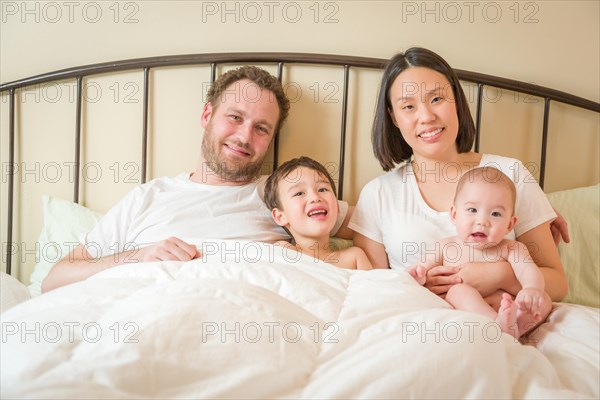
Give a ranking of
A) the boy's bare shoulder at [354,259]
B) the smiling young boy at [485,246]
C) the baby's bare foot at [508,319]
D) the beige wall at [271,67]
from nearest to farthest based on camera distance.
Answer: the baby's bare foot at [508,319] → the smiling young boy at [485,246] → the boy's bare shoulder at [354,259] → the beige wall at [271,67]

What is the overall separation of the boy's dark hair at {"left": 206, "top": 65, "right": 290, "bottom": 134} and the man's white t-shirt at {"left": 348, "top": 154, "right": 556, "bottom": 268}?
1.38 ft

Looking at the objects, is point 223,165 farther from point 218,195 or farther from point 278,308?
point 278,308

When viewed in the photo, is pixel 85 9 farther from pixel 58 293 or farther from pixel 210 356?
pixel 210 356

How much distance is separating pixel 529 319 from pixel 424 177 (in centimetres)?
53

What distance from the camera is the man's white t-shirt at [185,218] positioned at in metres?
1.34

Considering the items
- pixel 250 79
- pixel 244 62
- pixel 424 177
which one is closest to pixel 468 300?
pixel 424 177

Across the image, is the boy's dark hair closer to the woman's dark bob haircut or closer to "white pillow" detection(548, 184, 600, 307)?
the woman's dark bob haircut

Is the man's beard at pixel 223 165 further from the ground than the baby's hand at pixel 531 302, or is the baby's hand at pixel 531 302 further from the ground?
the man's beard at pixel 223 165

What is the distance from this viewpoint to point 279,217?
53.1 inches

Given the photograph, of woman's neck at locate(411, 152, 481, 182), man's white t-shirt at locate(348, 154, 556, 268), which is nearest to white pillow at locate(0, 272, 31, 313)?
man's white t-shirt at locate(348, 154, 556, 268)

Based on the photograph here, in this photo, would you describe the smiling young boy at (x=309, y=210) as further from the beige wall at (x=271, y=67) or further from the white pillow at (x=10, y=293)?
the white pillow at (x=10, y=293)

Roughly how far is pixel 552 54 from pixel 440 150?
2.44ft


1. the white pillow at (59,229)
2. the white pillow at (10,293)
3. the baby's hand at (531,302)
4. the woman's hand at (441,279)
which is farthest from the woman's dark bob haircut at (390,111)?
the white pillow at (10,293)

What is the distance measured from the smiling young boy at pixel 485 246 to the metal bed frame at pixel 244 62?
49 centimetres
